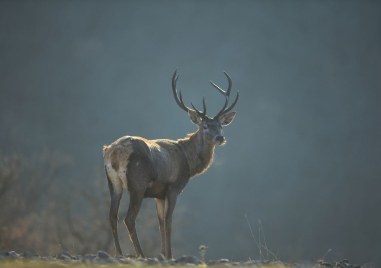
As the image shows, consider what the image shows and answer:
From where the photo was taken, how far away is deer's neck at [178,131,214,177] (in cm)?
1934

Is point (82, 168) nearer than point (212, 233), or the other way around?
point (212, 233)

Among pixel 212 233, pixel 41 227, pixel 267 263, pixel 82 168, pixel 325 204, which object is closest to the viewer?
pixel 267 263

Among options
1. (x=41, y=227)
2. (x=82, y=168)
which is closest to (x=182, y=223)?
(x=41, y=227)

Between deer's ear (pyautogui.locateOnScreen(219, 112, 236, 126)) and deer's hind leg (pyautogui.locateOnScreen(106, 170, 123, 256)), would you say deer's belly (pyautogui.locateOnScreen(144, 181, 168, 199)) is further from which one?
deer's ear (pyautogui.locateOnScreen(219, 112, 236, 126))

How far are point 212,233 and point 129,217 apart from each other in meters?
125

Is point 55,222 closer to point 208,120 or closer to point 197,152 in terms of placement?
point 208,120

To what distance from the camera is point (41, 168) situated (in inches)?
2372

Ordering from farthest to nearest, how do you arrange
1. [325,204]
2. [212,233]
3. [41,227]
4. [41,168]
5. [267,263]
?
[325,204]
[212,233]
[41,168]
[41,227]
[267,263]

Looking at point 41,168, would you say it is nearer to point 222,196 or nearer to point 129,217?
point 129,217

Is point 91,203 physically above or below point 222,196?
below

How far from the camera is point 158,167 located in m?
16.8

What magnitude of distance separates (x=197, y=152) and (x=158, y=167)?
3.08 meters

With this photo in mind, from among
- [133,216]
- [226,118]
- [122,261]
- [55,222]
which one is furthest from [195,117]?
[55,222]

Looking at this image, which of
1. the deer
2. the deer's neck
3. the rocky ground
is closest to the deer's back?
the deer
